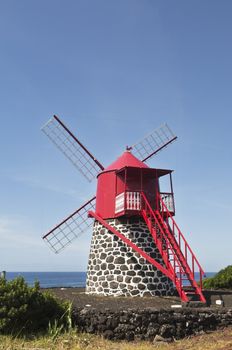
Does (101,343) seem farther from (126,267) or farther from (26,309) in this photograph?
(126,267)

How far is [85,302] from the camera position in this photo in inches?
619

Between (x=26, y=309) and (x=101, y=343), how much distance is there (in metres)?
2.59

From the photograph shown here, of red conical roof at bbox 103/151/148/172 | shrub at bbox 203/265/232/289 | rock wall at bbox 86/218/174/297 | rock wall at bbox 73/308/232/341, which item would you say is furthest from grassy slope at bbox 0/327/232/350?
shrub at bbox 203/265/232/289

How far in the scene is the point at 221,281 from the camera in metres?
24.2

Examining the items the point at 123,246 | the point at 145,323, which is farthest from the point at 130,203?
the point at 145,323

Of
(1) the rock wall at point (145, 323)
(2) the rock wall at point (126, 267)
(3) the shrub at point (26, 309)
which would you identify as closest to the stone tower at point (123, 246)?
(2) the rock wall at point (126, 267)

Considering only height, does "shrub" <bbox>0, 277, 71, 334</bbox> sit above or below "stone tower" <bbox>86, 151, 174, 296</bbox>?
below

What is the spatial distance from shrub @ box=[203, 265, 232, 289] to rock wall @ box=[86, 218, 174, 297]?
6320 mm

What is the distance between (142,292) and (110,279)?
1.71m

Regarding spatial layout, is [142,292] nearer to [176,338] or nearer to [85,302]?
[85,302]

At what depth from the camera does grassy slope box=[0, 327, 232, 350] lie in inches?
420

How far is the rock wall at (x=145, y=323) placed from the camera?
496 inches

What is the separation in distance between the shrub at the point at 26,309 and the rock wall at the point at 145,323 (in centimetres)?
71

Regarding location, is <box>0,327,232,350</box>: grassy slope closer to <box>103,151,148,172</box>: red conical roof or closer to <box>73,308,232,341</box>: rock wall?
<box>73,308,232,341</box>: rock wall
